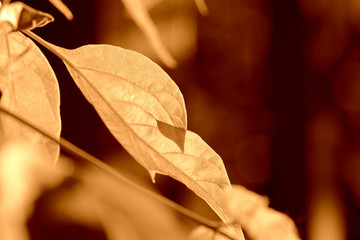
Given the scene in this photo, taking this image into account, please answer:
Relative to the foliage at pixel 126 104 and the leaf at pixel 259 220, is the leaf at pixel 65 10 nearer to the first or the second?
the foliage at pixel 126 104

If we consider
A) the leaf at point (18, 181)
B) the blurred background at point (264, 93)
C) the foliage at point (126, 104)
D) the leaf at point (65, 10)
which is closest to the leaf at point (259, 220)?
the foliage at point (126, 104)

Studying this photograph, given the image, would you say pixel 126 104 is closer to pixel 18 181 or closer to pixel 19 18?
pixel 19 18

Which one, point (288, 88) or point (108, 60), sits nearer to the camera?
point (108, 60)

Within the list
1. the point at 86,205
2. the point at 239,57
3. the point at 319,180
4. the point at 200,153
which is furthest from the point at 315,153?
the point at 200,153

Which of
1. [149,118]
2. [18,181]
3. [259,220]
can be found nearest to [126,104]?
[149,118]

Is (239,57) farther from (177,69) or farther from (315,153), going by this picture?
(315,153)

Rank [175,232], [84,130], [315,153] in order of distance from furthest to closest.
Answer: [315,153] < [84,130] < [175,232]
